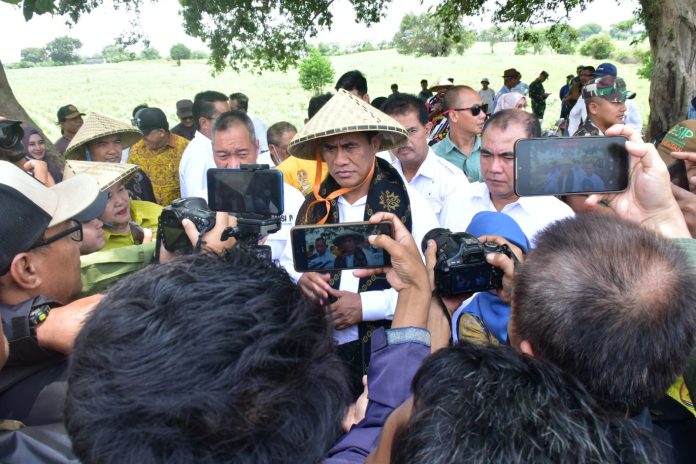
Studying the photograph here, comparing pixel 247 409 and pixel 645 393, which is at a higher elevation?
pixel 247 409

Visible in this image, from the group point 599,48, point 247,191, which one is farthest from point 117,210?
point 599,48

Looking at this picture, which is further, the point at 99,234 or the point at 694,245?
the point at 99,234

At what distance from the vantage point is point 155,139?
16.9ft

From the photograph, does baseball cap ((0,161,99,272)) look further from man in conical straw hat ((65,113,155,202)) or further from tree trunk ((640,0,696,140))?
tree trunk ((640,0,696,140))

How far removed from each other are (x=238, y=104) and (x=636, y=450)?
9.13 m

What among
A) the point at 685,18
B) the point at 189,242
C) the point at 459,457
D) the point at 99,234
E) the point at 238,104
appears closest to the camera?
the point at 459,457

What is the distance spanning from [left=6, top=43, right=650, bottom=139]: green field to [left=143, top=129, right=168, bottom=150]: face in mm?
17042

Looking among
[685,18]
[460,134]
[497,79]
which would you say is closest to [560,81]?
[497,79]

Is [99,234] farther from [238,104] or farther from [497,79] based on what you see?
[497,79]

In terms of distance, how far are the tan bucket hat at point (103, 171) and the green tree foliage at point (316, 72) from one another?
25.0 metres

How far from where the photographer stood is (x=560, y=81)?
31.6 meters

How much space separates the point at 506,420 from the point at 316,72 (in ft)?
91.0

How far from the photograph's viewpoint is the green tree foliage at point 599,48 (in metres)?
42.9

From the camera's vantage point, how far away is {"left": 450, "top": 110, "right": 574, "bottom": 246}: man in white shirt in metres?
2.78
